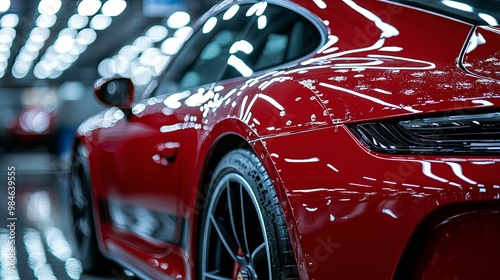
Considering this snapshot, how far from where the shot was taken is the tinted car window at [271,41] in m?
2.54

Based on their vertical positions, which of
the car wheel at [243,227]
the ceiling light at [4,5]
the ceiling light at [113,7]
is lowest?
the car wheel at [243,227]

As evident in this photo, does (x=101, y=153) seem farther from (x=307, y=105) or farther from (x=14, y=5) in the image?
(x=14, y=5)

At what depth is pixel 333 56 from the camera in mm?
2338

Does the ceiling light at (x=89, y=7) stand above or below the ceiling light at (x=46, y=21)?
above

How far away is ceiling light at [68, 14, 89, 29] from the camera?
2339cm

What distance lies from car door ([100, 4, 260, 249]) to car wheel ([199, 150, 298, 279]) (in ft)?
0.77

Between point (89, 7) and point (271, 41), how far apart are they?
1995cm

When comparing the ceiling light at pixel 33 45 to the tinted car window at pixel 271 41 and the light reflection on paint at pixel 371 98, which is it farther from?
the light reflection on paint at pixel 371 98

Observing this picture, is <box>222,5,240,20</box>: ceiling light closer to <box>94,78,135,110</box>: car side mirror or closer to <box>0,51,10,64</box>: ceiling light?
<box>94,78,135,110</box>: car side mirror

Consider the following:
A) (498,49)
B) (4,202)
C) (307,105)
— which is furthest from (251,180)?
(4,202)

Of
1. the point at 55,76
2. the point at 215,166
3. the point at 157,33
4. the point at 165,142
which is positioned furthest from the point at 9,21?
the point at 215,166

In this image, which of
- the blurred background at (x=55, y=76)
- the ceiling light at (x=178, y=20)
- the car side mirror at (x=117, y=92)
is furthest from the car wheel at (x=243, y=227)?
the ceiling light at (x=178, y=20)

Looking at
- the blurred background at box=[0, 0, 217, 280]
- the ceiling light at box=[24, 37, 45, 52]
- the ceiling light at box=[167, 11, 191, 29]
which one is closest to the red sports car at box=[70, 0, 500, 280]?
the blurred background at box=[0, 0, 217, 280]

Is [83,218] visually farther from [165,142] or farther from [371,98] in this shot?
[371,98]
